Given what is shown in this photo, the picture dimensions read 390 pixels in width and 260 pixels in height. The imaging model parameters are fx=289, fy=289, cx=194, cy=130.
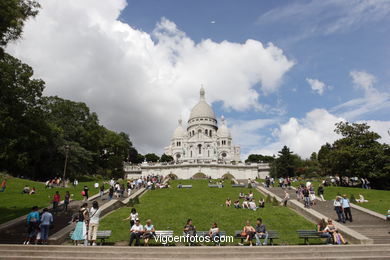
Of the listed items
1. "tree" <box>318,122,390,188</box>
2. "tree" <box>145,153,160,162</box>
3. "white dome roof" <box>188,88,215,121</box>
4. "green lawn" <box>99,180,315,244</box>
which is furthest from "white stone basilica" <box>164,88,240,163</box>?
"green lawn" <box>99,180,315,244</box>

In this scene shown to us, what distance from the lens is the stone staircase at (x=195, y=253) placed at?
955 cm

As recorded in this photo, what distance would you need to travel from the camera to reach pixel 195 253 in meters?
9.66

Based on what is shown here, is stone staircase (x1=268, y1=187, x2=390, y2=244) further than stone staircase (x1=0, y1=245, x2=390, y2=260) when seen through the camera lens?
Yes

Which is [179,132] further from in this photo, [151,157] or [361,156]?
[361,156]

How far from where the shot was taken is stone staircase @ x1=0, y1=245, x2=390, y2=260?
9554 mm

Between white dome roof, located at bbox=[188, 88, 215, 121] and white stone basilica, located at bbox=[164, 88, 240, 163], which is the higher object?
white dome roof, located at bbox=[188, 88, 215, 121]

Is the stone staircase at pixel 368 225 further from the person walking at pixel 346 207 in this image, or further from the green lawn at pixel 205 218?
the green lawn at pixel 205 218

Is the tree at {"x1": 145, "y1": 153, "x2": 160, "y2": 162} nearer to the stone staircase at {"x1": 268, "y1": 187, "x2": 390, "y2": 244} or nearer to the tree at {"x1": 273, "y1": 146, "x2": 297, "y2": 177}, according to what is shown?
the tree at {"x1": 273, "y1": 146, "x2": 297, "y2": 177}

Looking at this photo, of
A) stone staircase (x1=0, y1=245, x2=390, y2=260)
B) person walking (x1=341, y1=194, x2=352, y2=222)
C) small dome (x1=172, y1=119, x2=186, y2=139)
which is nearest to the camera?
stone staircase (x1=0, y1=245, x2=390, y2=260)

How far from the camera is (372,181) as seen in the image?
37625mm

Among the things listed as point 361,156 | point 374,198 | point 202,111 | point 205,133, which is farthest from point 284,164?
point 202,111

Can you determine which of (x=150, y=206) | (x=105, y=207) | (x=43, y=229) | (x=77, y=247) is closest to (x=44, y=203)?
(x=105, y=207)

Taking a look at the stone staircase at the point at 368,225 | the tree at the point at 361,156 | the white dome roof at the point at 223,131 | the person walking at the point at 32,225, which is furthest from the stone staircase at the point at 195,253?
the white dome roof at the point at 223,131

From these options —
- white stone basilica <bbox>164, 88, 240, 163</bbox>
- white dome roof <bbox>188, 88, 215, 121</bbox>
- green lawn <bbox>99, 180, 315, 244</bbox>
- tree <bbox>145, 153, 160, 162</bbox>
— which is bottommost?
green lawn <bbox>99, 180, 315, 244</bbox>
